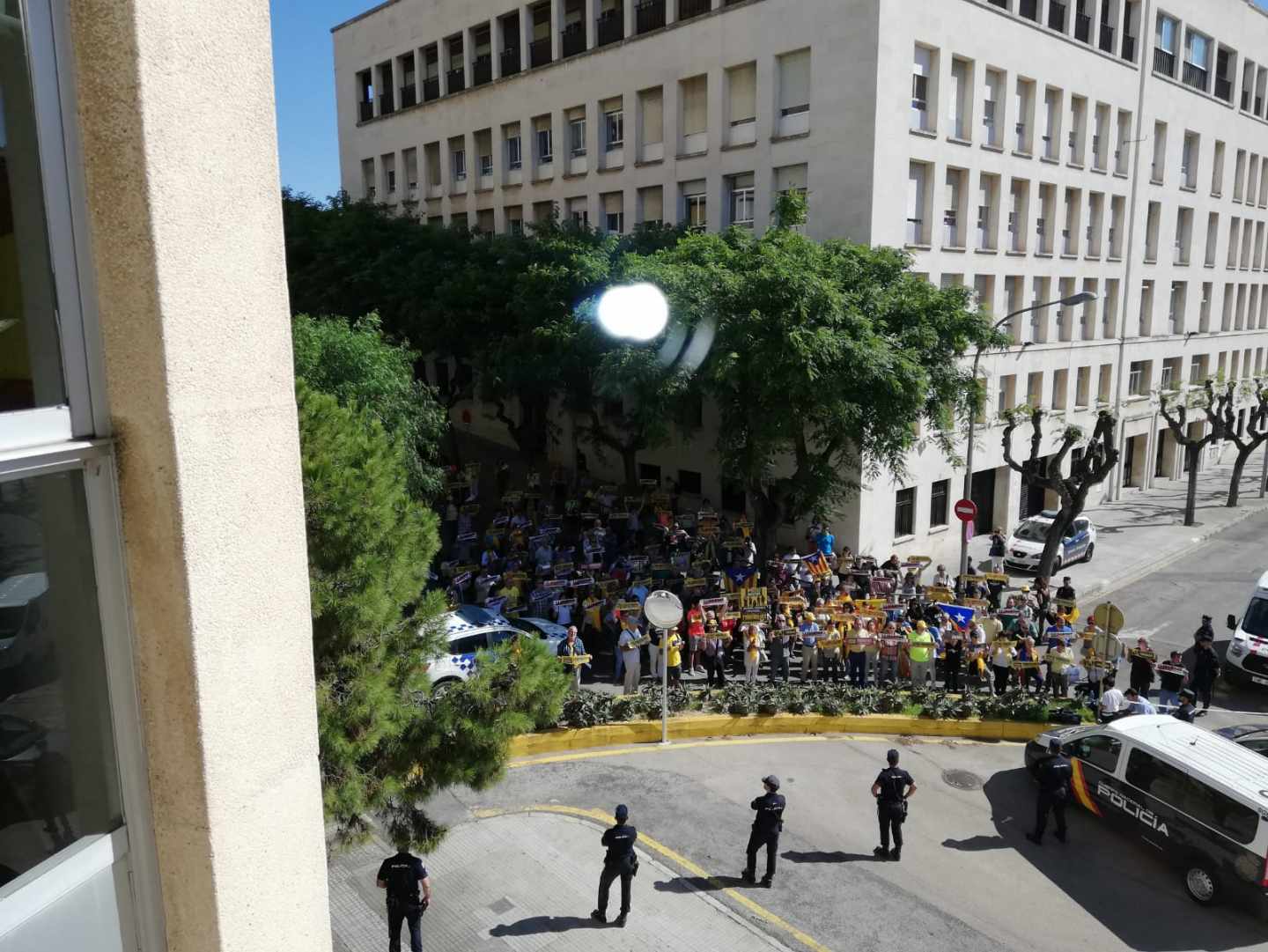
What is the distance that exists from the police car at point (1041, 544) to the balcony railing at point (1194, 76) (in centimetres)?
2198

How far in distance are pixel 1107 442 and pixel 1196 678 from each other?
8529 millimetres

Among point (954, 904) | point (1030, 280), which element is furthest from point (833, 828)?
point (1030, 280)

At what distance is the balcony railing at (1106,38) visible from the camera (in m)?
33.2

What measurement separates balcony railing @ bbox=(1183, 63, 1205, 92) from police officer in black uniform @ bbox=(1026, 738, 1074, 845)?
3674cm

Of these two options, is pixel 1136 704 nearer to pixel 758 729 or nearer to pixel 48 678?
pixel 758 729

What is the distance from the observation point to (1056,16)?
101ft

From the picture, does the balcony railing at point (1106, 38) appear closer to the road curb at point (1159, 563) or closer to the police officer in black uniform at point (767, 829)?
the road curb at point (1159, 563)

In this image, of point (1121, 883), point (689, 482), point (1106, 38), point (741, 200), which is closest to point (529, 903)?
point (1121, 883)

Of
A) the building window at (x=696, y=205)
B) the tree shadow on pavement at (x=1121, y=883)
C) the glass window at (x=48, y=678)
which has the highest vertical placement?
the building window at (x=696, y=205)

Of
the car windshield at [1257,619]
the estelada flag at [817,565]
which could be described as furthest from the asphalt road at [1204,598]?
the estelada flag at [817,565]

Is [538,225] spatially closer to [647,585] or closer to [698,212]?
[698,212]

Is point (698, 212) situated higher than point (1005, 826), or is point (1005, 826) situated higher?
point (698, 212)

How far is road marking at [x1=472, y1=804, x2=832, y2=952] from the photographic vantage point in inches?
382

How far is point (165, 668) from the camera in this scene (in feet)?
10.3
